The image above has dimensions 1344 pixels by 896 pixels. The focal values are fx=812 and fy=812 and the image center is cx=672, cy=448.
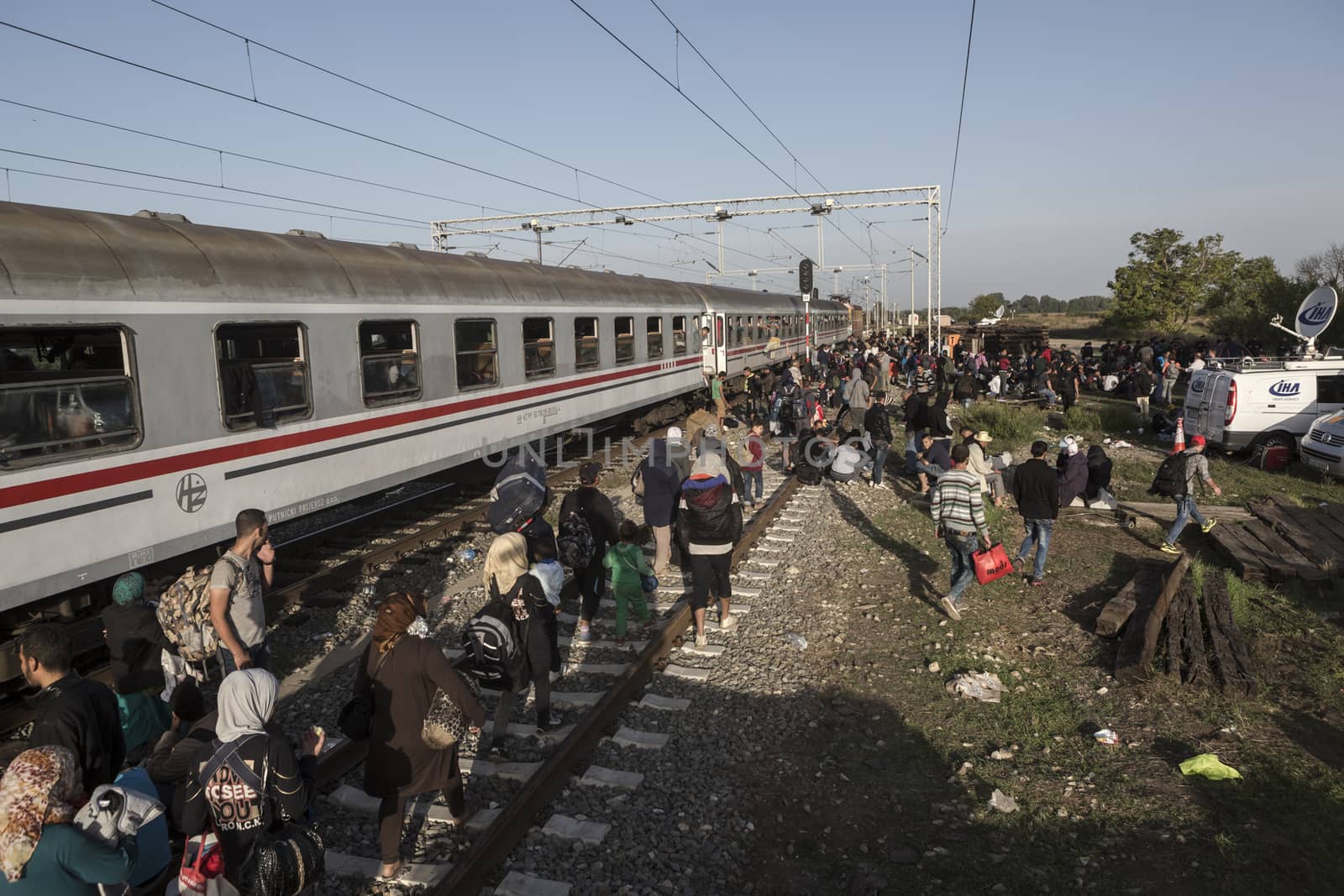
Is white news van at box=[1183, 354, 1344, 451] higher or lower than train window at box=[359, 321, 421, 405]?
lower

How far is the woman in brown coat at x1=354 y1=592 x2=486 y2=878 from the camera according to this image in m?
3.95

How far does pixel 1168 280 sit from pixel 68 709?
4706 centimetres

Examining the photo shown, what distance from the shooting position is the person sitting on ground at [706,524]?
22.3 ft

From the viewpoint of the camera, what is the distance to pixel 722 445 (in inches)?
296

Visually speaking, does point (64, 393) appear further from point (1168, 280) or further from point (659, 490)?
point (1168, 280)

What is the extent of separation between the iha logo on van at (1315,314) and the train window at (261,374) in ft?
57.3

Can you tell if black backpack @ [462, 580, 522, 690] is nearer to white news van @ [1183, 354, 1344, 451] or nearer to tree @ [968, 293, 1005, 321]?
white news van @ [1183, 354, 1344, 451]

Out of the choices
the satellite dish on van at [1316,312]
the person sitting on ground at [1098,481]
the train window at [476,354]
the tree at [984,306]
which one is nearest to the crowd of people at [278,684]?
the person sitting on ground at [1098,481]

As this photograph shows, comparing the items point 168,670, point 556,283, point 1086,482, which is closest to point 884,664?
point 168,670

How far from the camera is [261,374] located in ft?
25.0

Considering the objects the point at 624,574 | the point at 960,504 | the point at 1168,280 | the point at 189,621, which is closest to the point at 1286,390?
the point at 960,504

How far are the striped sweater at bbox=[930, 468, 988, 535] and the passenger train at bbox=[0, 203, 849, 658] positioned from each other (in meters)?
6.01

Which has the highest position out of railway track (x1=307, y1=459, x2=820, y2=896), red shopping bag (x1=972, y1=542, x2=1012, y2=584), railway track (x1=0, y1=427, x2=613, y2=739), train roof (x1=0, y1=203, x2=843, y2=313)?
train roof (x1=0, y1=203, x2=843, y2=313)

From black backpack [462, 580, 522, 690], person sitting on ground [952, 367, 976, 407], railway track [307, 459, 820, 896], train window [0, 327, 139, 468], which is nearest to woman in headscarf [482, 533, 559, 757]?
black backpack [462, 580, 522, 690]
